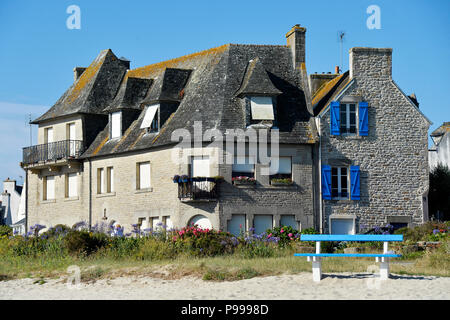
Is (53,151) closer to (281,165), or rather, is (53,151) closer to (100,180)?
(100,180)

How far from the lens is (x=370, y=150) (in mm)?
29047

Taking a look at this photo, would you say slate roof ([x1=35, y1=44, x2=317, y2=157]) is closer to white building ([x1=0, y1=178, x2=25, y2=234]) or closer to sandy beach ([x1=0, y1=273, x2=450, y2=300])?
sandy beach ([x1=0, y1=273, x2=450, y2=300])

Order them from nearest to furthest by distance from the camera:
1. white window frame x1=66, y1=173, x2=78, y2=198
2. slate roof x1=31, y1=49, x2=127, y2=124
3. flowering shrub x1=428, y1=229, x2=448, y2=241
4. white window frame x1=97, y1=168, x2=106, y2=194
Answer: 1. flowering shrub x1=428, y1=229, x2=448, y2=241
2. white window frame x1=97, y1=168, x2=106, y2=194
3. white window frame x1=66, y1=173, x2=78, y2=198
4. slate roof x1=31, y1=49, x2=127, y2=124

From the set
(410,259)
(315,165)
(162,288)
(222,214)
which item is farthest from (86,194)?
(162,288)

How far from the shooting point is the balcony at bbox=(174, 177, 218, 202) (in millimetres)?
27266

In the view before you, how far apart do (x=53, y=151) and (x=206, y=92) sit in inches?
331

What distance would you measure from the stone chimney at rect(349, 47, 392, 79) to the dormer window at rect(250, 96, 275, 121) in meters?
3.63

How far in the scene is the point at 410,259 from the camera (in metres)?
21.8

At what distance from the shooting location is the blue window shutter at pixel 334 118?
28656 millimetres

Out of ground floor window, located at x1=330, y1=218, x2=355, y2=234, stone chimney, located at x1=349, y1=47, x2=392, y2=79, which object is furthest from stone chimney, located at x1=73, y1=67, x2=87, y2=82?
ground floor window, located at x1=330, y1=218, x2=355, y2=234

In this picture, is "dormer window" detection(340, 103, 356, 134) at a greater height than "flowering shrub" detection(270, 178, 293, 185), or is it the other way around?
"dormer window" detection(340, 103, 356, 134)

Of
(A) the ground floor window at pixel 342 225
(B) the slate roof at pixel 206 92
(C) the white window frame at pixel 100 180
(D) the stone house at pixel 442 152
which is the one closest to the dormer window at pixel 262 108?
(B) the slate roof at pixel 206 92

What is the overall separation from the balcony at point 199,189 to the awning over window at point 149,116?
3.65 m

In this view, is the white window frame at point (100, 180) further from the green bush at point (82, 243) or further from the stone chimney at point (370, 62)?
the stone chimney at point (370, 62)
